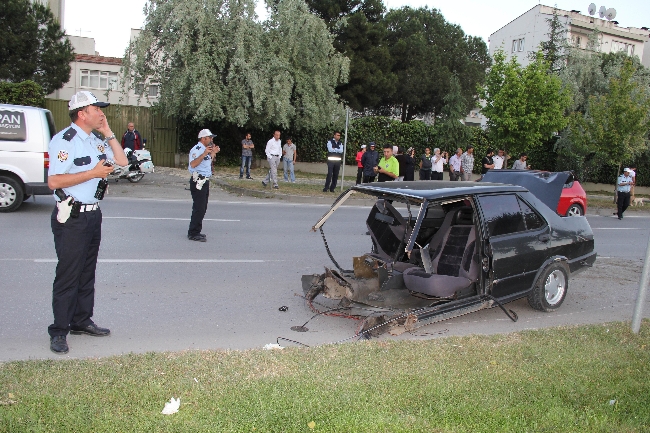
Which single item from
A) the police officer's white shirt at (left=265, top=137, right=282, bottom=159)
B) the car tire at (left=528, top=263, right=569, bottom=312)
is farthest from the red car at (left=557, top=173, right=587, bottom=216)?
the car tire at (left=528, top=263, right=569, bottom=312)

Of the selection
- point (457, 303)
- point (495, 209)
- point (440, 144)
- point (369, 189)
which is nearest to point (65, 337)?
point (369, 189)

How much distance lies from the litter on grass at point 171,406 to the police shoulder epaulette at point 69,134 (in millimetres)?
2293

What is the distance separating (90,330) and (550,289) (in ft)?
16.1

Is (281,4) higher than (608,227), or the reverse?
(281,4)

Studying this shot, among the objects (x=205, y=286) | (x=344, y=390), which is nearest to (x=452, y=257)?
(x=344, y=390)

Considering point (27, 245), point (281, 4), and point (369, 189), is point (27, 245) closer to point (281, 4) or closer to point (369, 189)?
point (369, 189)

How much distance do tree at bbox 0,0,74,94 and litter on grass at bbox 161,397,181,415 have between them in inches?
1117

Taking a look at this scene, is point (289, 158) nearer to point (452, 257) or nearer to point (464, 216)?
point (464, 216)

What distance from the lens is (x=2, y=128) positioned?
1149 centimetres

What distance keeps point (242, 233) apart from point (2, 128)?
482 centimetres

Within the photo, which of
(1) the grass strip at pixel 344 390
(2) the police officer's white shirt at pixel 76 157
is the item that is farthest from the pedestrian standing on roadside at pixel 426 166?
(2) the police officer's white shirt at pixel 76 157

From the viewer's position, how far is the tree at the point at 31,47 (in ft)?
91.9

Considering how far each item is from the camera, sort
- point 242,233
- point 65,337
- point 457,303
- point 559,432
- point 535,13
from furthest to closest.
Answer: point 535,13 → point 242,233 → point 457,303 → point 65,337 → point 559,432

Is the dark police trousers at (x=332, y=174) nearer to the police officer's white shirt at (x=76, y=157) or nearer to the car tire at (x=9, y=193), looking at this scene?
the car tire at (x=9, y=193)
